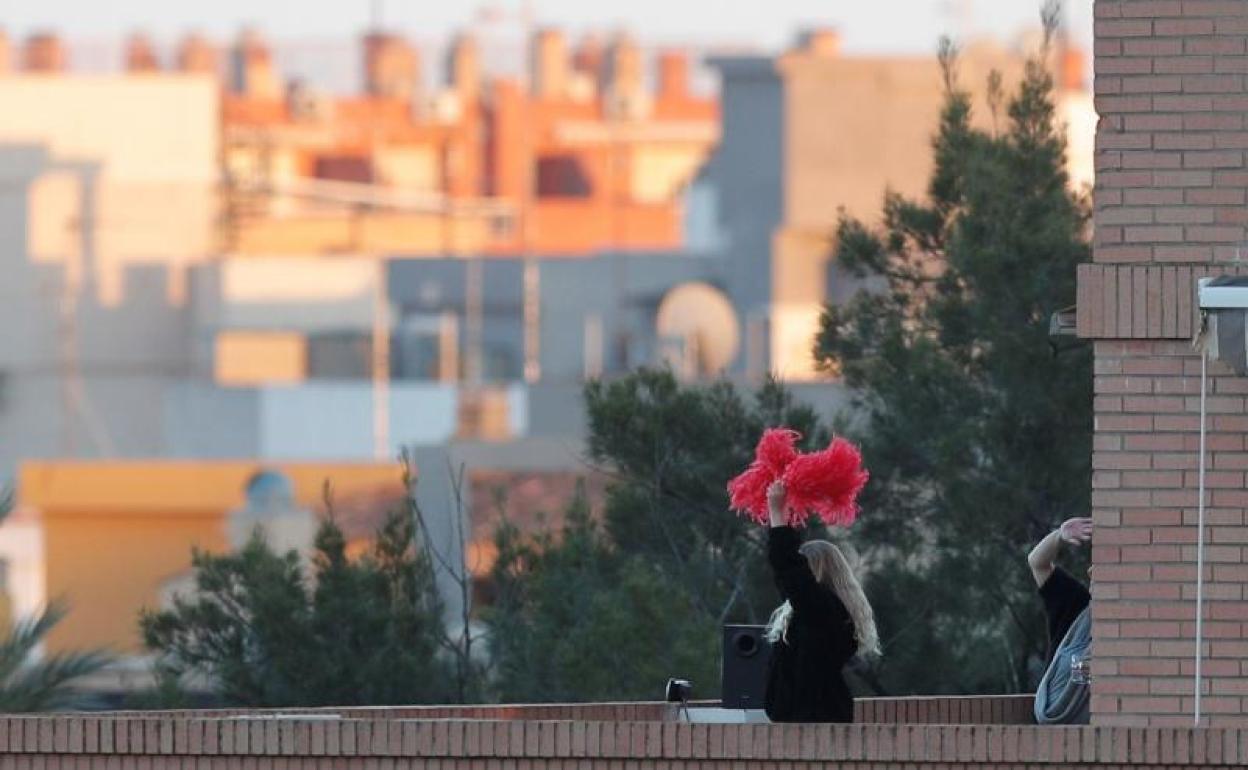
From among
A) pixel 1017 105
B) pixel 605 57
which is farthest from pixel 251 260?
pixel 1017 105

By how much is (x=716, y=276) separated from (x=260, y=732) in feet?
187

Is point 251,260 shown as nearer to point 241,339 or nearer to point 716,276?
point 241,339

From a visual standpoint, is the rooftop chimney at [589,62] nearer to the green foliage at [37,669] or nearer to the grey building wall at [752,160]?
the grey building wall at [752,160]

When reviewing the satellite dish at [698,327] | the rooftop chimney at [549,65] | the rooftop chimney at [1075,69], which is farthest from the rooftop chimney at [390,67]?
the satellite dish at [698,327]

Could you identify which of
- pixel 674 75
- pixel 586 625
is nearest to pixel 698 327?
pixel 586 625

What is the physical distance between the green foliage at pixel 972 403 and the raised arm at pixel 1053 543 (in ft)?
11.4

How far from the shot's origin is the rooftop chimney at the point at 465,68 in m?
96.9

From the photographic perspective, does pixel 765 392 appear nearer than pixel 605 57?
Yes

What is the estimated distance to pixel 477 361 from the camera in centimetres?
6331

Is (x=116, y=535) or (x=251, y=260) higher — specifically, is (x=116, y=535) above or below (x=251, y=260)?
below

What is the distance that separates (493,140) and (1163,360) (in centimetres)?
8225

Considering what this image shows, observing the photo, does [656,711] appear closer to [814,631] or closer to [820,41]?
[814,631]

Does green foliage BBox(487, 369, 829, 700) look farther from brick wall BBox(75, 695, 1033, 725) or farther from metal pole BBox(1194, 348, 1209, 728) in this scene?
metal pole BBox(1194, 348, 1209, 728)

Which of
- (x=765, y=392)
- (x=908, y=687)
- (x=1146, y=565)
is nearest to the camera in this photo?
(x=1146, y=565)
